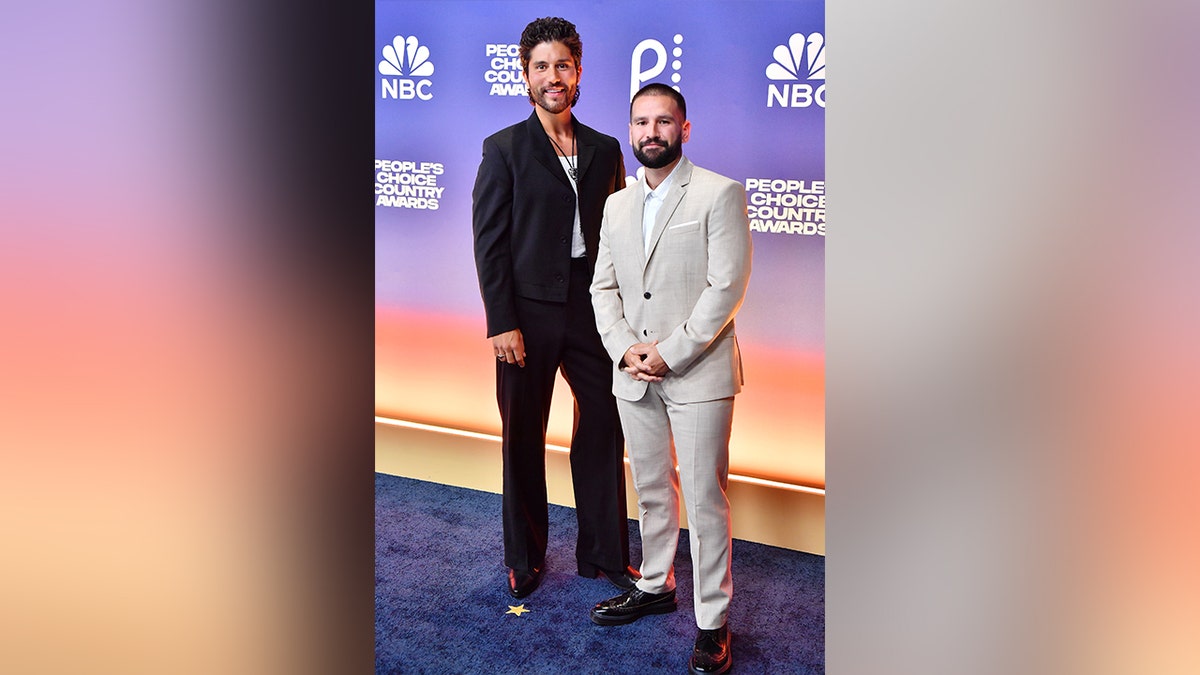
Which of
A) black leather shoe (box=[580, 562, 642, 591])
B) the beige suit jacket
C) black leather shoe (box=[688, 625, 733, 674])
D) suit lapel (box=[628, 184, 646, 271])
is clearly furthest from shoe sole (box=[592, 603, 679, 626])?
suit lapel (box=[628, 184, 646, 271])

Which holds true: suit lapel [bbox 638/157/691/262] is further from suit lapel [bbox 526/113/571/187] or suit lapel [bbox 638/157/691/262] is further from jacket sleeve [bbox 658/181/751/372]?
suit lapel [bbox 526/113/571/187]

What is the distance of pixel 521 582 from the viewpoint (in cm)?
325

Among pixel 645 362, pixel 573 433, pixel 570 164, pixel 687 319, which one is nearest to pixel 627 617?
pixel 573 433

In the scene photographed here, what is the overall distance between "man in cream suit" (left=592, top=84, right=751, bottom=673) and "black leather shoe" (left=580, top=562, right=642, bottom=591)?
519mm

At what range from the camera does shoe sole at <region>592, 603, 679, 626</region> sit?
3.01 metres

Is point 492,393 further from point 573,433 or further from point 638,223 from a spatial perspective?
point 638,223

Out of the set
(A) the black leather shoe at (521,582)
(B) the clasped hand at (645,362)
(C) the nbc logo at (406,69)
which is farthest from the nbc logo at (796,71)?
(A) the black leather shoe at (521,582)

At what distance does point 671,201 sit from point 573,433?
944mm
